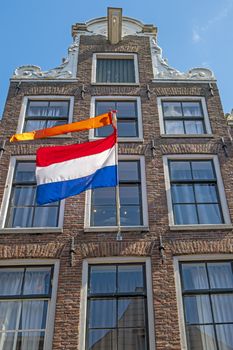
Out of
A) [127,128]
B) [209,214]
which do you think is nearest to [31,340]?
[209,214]

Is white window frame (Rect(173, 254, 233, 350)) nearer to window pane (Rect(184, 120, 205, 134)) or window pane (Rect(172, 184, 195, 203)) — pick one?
window pane (Rect(172, 184, 195, 203))

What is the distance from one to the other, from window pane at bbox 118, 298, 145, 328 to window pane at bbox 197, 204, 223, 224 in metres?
2.90

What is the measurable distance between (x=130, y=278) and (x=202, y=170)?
13.5 feet

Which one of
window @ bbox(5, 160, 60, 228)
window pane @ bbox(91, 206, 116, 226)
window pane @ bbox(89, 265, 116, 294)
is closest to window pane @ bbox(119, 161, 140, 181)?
window pane @ bbox(91, 206, 116, 226)

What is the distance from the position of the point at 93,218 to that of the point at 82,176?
5.42ft

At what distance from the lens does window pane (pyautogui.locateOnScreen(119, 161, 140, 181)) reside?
37.6 feet

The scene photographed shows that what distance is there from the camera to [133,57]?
15609mm

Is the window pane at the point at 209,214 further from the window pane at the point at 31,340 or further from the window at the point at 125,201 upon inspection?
the window pane at the point at 31,340

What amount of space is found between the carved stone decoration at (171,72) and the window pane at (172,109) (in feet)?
4.32

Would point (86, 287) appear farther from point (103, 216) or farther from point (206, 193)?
point (206, 193)

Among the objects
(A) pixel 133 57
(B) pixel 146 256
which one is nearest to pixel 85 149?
(B) pixel 146 256

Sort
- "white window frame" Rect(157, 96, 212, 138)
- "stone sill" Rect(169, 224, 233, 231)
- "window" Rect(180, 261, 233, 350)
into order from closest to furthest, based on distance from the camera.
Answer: "window" Rect(180, 261, 233, 350), "stone sill" Rect(169, 224, 233, 231), "white window frame" Rect(157, 96, 212, 138)

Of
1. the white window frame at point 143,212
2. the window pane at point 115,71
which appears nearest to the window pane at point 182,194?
the white window frame at point 143,212

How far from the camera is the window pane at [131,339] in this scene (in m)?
8.32
